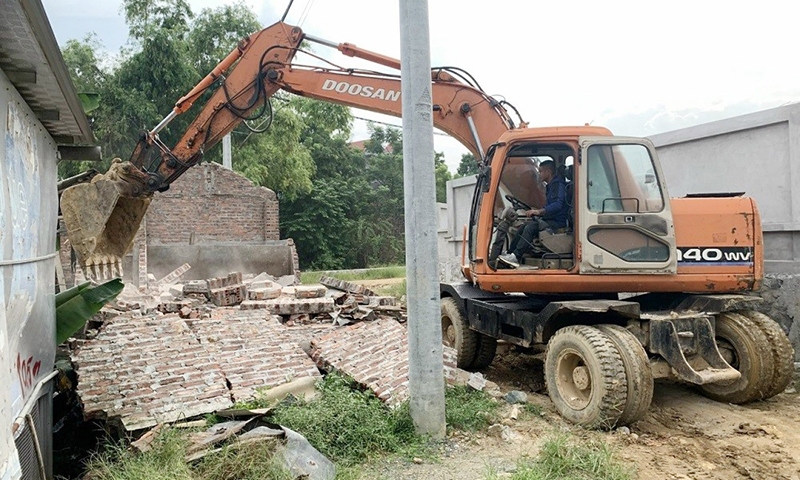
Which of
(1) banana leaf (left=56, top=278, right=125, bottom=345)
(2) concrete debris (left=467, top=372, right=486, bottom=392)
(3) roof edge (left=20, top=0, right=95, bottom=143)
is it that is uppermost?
(3) roof edge (left=20, top=0, right=95, bottom=143)

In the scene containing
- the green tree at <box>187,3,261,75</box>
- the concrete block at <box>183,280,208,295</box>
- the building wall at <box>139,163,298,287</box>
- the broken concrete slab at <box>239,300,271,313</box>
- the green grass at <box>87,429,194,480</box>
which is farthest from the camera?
the green tree at <box>187,3,261,75</box>

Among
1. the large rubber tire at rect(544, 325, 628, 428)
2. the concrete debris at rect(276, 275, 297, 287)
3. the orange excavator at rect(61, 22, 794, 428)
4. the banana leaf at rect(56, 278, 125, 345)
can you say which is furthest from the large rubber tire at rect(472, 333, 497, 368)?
the concrete debris at rect(276, 275, 297, 287)

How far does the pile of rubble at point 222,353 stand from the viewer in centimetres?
482

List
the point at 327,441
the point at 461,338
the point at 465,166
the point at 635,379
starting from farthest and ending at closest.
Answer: the point at 465,166 < the point at 461,338 < the point at 635,379 < the point at 327,441

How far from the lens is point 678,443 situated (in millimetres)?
4496

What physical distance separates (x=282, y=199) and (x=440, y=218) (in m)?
16.0

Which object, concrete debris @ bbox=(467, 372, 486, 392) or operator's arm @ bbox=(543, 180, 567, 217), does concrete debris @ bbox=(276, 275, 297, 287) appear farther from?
operator's arm @ bbox=(543, 180, 567, 217)

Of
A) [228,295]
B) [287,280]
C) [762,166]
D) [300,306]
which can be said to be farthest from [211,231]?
[762,166]

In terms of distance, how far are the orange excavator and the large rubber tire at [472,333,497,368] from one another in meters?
0.62

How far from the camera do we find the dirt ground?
3906 mm

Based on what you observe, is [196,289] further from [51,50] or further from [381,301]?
[51,50]

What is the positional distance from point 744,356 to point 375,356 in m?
3.63

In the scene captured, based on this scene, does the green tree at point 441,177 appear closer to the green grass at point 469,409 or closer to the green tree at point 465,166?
the green tree at point 465,166

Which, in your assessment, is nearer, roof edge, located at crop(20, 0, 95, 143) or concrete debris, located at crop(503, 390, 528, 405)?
roof edge, located at crop(20, 0, 95, 143)
